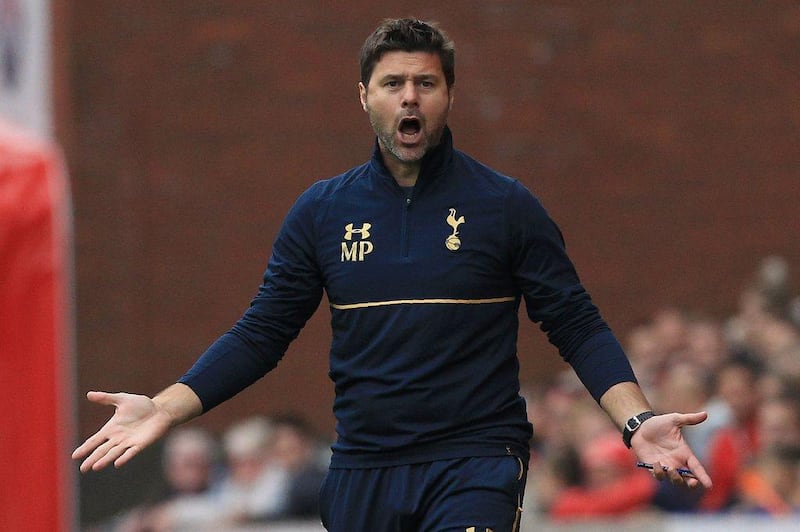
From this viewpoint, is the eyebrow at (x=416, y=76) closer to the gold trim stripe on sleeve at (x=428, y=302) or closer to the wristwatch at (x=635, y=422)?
the gold trim stripe on sleeve at (x=428, y=302)

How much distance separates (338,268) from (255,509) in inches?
235

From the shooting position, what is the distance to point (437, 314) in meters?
4.66

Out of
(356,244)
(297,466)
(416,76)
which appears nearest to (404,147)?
(416,76)

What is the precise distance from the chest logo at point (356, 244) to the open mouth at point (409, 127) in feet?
0.94

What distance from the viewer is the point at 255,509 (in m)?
10.5

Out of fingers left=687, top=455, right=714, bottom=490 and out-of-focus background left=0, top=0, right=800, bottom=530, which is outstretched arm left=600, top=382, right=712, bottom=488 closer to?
fingers left=687, top=455, right=714, bottom=490

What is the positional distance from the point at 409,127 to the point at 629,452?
5063 mm

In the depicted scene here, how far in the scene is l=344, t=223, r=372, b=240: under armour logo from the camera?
4793 mm

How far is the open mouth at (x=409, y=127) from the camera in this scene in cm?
480

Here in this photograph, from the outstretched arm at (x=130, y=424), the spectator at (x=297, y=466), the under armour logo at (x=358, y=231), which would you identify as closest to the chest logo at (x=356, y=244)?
the under armour logo at (x=358, y=231)

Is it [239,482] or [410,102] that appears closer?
[410,102]

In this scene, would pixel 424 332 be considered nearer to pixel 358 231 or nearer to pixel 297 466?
pixel 358 231

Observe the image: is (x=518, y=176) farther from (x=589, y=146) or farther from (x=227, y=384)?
(x=227, y=384)

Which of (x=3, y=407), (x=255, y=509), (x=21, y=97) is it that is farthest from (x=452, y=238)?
(x=255, y=509)
